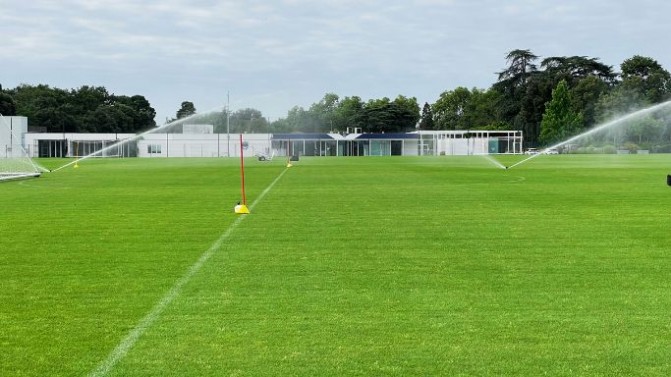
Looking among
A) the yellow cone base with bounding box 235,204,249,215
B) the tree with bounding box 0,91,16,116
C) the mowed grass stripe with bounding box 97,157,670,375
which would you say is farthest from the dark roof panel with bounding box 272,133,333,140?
the mowed grass stripe with bounding box 97,157,670,375

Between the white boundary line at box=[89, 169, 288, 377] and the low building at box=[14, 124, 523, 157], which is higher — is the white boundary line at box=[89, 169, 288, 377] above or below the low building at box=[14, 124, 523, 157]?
below

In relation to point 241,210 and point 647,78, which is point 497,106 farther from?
point 241,210

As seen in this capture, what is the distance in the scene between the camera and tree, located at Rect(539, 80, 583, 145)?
400 feet

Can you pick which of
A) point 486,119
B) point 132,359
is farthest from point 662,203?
point 486,119

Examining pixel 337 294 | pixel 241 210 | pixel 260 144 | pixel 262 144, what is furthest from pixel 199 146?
pixel 337 294

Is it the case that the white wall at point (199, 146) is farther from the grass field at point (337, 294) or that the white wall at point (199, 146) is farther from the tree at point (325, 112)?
the grass field at point (337, 294)

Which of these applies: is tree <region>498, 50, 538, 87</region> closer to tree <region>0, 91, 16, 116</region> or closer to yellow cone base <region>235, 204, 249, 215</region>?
tree <region>0, 91, 16, 116</region>

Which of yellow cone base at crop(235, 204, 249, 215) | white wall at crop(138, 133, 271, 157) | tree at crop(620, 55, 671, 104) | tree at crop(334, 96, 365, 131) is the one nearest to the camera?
yellow cone base at crop(235, 204, 249, 215)

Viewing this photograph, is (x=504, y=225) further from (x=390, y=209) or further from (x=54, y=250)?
(x=54, y=250)

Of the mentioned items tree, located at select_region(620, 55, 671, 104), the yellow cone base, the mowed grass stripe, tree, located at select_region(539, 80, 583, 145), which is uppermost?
tree, located at select_region(620, 55, 671, 104)

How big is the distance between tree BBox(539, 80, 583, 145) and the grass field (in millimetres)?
109507

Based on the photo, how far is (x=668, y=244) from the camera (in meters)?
12.0

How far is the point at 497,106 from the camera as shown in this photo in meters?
147

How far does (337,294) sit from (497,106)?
5636 inches
